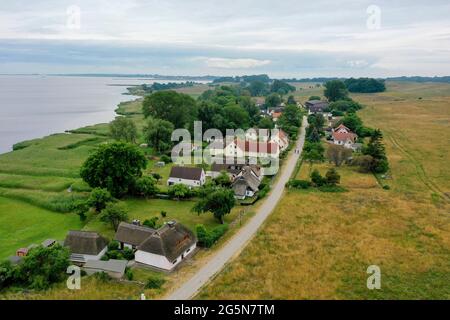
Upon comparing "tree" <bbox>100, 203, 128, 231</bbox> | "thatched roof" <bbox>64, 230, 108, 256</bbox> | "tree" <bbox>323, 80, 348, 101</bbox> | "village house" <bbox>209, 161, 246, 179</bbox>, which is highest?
"tree" <bbox>323, 80, 348, 101</bbox>

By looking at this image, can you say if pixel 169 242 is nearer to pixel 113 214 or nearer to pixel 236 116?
pixel 113 214

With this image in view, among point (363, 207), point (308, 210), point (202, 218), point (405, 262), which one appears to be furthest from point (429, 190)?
point (202, 218)

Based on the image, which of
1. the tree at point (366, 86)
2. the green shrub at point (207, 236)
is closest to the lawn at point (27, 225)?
the green shrub at point (207, 236)

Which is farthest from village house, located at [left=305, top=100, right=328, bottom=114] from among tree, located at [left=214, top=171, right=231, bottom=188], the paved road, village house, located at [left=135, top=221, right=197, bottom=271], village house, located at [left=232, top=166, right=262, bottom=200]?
village house, located at [left=135, top=221, right=197, bottom=271]

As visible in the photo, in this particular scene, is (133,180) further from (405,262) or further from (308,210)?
(405,262)

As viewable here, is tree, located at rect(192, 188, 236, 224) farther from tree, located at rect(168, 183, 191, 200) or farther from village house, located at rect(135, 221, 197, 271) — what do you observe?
tree, located at rect(168, 183, 191, 200)

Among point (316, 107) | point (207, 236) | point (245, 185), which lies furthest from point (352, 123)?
point (207, 236)
